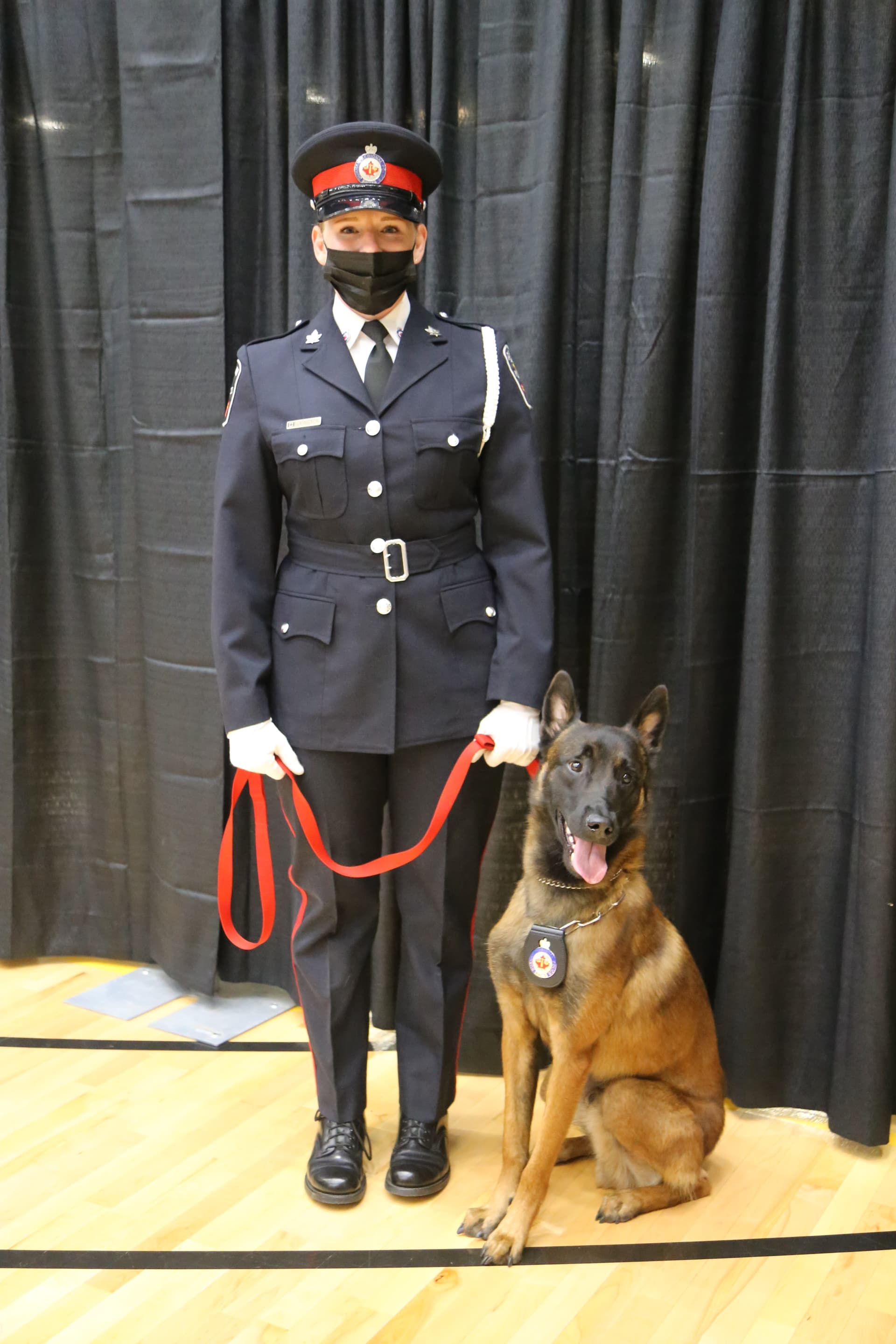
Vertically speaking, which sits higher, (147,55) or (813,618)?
(147,55)

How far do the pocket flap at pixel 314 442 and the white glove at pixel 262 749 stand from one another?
492mm

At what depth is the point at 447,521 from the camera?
7.23ft

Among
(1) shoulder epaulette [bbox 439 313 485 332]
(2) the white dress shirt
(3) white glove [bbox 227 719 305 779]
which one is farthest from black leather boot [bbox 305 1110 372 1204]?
(1) shoulder epaulette [bbox 439 313 485 332]

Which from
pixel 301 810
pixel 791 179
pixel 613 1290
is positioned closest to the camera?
pixel 613 1290

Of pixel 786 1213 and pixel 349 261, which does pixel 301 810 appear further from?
pixel 786 1213

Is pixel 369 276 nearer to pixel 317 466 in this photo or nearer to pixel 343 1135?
pixel 317 466

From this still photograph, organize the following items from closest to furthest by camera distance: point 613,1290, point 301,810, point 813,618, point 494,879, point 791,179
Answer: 1. point 613,1290
2. point 301,810
3. point 791,179
4. point 813,618
5. point 494,879

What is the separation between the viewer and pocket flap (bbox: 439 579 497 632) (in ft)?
7.16

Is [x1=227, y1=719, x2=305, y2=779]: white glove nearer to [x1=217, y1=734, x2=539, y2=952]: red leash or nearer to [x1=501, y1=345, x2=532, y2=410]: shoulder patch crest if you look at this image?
[x1=217, y1=734, x2=539, y2=952]: red leash

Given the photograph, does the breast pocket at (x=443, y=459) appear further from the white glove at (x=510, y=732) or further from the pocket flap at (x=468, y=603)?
the white glove at (x=510, y=732)

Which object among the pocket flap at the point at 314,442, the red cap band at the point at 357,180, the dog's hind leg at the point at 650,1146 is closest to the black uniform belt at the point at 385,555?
the pocket flap at the point at 314,442

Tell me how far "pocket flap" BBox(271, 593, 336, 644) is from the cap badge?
74 cm

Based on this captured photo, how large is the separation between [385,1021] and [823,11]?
246cm

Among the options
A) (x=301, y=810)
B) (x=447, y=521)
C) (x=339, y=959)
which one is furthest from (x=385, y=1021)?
(x=447, y=521)
